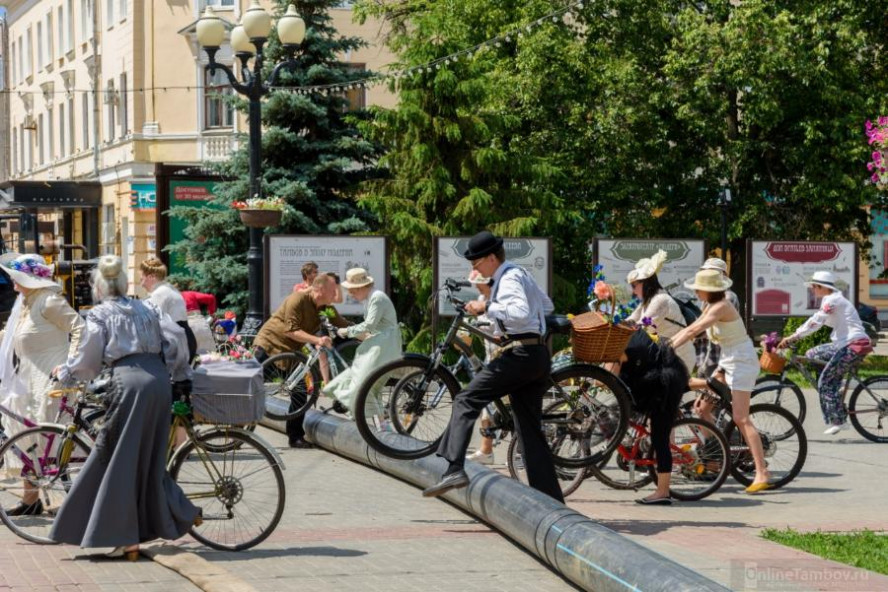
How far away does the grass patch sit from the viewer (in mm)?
8234

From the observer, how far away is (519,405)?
9430 mm

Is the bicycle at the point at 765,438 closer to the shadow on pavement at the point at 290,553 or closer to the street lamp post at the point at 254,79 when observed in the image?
the shadow on pavement at the point at 290,553

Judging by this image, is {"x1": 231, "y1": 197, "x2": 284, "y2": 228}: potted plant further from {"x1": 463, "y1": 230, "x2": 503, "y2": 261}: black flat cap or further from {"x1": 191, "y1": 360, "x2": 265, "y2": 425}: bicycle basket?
{"x1": 191, "y1": 360, "x2": 265, "y2": 425}: bicycle basket

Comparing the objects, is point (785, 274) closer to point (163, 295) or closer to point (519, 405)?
point (163, 295)

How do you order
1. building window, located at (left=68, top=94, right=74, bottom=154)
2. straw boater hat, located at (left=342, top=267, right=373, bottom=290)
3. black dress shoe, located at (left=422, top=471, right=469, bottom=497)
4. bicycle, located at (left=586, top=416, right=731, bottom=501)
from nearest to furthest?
black dress shoe, located at (left=422, top=471, right=469, bottom=497)
bicycle, located at (left=586, top=416, right=731, bottom=501)
straw boater hat, located at (left=342, top=267, right=373, bottom=290)
building window, located at (left=68, top=94, right=74, bottom=154)

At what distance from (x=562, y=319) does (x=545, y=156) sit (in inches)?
828

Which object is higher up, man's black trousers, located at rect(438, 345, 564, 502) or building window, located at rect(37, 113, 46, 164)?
building window, located at rect(37, 113, 46, 164)

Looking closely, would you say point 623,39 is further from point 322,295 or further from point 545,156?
point 322,295

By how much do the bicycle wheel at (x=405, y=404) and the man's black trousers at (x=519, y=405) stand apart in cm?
127

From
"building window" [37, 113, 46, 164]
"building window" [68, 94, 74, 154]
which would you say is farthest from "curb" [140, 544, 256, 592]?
"building window" [37, 113, 46, 164]

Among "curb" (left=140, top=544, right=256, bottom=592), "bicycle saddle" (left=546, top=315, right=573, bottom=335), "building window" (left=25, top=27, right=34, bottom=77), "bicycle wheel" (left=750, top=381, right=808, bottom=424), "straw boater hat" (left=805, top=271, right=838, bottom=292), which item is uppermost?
"building window" (left=25, top=27, right=34, bottom=77)

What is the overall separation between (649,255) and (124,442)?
15.2 metres

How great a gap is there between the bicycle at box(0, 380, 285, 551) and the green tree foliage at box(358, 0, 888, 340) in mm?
17687

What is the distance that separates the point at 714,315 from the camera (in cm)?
1125
